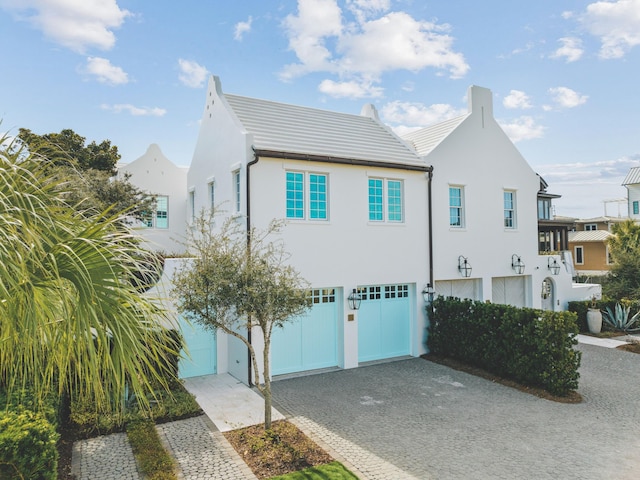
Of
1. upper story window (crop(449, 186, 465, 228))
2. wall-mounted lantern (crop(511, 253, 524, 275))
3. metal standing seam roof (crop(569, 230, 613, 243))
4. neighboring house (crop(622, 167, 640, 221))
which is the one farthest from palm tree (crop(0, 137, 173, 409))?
neighboring house (crop(622, 167, 640, 221))

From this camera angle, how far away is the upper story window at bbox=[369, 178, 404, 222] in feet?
48.4

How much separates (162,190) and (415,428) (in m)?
17.3

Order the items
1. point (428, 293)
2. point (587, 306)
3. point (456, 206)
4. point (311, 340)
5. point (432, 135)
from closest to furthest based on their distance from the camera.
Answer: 1. point (311, 340)
2. point (428, 293)
3. point (456, 206)
4. point (432, 135)
5. point (587, 306)

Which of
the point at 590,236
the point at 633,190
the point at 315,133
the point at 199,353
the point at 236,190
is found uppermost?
the point at 633,190

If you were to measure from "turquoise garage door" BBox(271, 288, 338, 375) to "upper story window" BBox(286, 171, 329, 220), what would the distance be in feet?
8.59

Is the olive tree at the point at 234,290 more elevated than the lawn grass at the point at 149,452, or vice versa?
the olive tree at the point at 234,290

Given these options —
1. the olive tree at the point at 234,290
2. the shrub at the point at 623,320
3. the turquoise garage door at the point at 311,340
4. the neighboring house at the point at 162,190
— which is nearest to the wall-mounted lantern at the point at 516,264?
the shrub at the point at 623,320

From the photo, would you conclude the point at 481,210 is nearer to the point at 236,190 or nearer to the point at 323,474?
the point at 236,190

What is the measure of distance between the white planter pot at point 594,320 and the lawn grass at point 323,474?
17.1 meters

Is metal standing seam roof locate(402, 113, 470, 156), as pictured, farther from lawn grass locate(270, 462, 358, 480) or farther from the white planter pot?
lawn grass locate(270, 462, 358, 480)

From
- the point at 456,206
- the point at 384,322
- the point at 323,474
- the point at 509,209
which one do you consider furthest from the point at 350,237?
the point at 509,209

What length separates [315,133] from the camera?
14.9 meters

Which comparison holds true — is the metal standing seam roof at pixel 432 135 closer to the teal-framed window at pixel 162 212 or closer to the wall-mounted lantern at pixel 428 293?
the wall-mounted lantern at pixel 428 293

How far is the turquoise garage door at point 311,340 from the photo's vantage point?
43.1 ft
